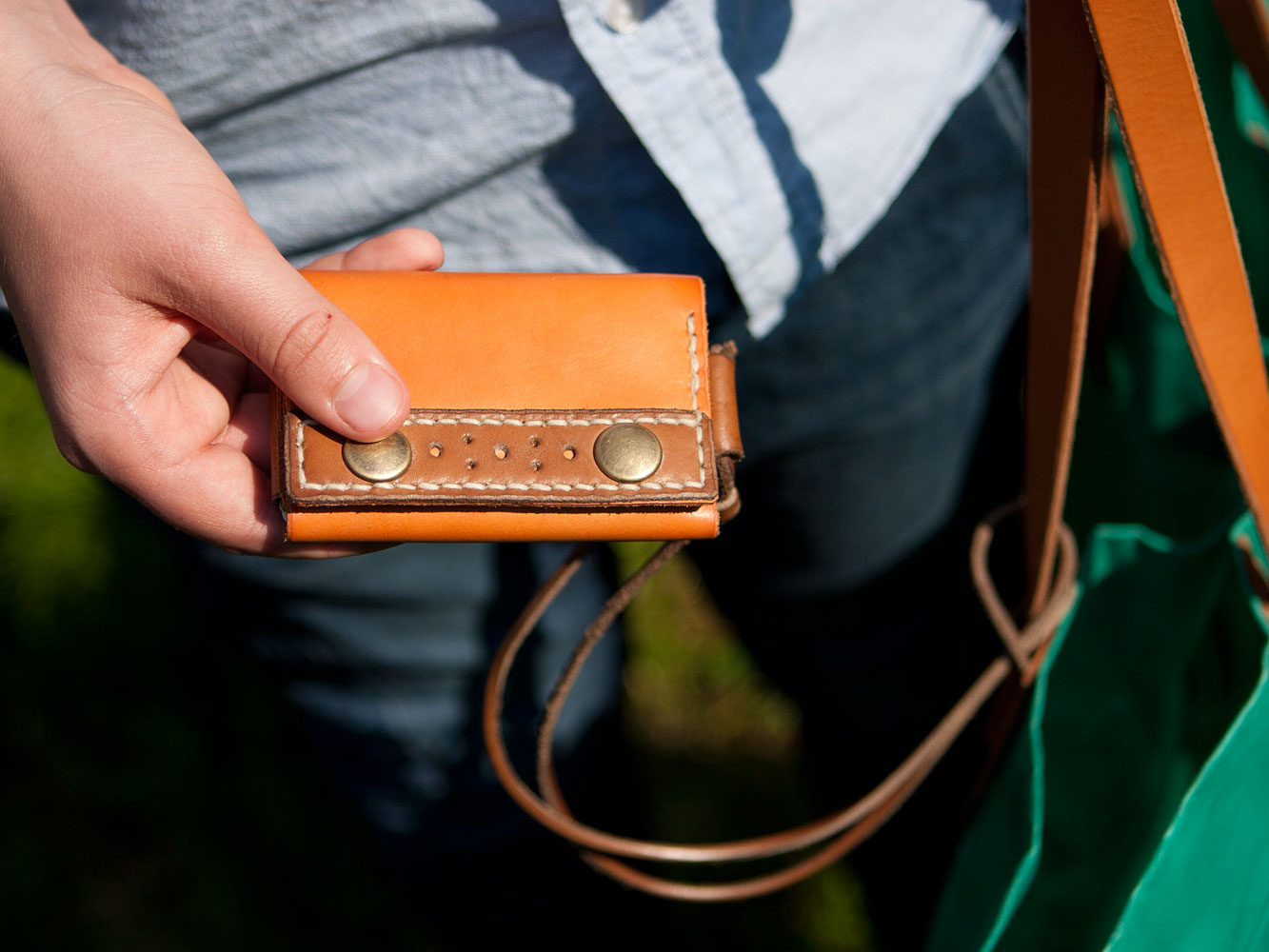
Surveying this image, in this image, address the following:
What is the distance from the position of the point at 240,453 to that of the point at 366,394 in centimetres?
17

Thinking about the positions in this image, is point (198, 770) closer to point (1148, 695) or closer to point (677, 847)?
point (677, 847)

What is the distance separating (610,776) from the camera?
1677 mm

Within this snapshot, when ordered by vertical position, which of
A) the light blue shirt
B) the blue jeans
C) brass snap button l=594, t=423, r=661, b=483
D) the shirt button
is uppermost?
the shirt button

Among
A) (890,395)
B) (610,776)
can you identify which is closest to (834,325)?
(890,395)

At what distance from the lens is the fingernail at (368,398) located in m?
0.68

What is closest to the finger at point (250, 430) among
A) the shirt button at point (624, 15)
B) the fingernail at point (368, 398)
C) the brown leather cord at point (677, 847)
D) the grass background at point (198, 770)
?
the fingernail at point (368, 398)

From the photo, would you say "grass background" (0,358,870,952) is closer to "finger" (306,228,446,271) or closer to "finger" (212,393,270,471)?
"finger" (212,393,270,471)

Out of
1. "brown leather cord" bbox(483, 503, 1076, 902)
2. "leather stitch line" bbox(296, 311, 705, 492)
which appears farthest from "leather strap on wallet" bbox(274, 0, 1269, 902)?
"brown leather cord" bbox(483, 503, 1076, 902)

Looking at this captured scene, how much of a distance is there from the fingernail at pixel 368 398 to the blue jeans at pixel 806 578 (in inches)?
15.7

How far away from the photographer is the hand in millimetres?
655

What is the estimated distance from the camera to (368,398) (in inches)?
27.0

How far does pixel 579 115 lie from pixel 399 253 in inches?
7.4

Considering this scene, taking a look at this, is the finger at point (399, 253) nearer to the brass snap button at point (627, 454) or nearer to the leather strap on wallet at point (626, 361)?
the leather strap on wallet at point (626, 361)

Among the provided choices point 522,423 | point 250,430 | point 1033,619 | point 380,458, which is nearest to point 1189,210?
point 1033,619
